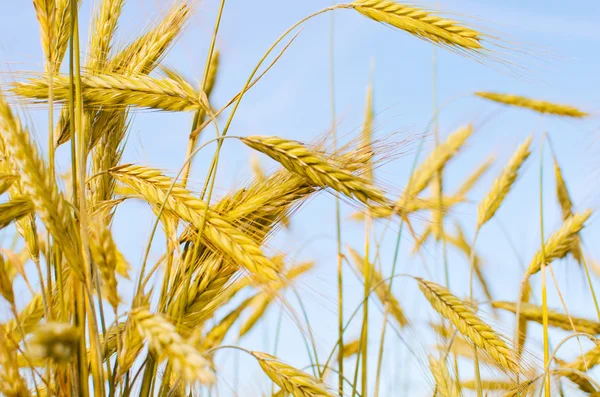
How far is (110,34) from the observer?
1747mm

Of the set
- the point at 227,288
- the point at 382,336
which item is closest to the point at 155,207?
the point at 227,288

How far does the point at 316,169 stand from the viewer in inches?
54.6

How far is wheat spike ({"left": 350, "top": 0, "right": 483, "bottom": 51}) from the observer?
1.68 metres

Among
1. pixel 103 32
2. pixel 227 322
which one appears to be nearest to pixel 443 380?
pixel 227 322

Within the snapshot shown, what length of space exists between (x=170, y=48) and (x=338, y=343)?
108 centimetres

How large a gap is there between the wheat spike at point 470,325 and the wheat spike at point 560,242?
0.60m

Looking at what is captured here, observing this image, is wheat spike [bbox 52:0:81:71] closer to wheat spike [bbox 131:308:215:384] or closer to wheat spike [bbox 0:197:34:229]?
wheat spike [bbox 0:197:34:229]

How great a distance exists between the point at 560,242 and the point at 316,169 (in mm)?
1434

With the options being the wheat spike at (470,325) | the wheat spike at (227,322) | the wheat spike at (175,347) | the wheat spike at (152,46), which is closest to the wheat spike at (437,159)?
the wheat spike at (470,325)

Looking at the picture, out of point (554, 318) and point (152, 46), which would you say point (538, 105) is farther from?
point (152, 46)

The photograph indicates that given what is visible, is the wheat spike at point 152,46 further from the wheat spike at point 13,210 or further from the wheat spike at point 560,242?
the wheat spike at point 560,242

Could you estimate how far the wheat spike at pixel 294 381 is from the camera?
125 cm

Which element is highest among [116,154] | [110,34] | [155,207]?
[110,34]

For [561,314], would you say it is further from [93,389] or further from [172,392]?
[93,389]
